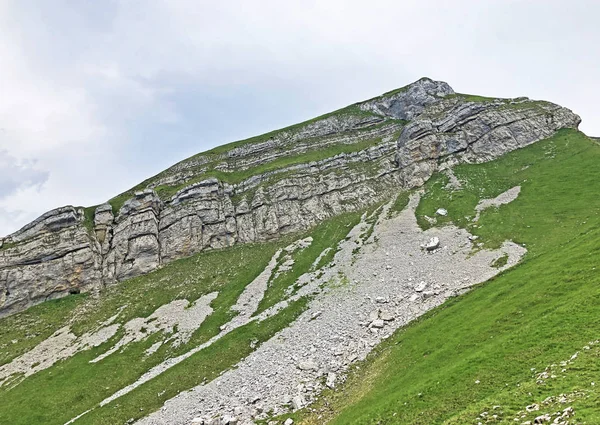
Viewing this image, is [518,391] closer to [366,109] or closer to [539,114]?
[539,114]

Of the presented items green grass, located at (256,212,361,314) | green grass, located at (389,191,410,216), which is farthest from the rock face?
green grass, located at (256,212,361,314)

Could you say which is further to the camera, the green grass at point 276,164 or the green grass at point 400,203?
the green grass at point 276,164

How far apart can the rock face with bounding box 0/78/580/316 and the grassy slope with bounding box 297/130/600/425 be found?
148 ft

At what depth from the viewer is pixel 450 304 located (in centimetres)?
4759

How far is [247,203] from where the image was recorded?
115 meters

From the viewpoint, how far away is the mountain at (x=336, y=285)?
2977 cm

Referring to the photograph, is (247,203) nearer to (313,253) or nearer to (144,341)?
(313,253)

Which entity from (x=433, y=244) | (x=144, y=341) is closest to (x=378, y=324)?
(x=433, y=244)

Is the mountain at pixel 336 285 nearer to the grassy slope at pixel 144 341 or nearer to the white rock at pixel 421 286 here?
the white rock at pixel 421 286

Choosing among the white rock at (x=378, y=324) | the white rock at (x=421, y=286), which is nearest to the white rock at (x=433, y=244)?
the white rock at (x=421, y=286)

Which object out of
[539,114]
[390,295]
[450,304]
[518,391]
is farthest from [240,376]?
[539,114]

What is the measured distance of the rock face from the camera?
321ft

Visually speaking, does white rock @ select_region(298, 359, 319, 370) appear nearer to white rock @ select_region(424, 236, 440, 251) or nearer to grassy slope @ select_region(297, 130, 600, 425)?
grassy slope @ select_region(297, 130, 600, 425)

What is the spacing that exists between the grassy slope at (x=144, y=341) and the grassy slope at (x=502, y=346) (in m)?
21.2
